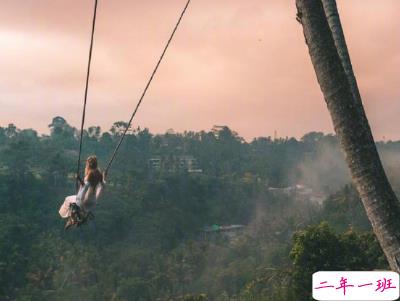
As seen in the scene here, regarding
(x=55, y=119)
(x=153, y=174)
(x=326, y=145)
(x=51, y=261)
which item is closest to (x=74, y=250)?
(x=51, y=261)

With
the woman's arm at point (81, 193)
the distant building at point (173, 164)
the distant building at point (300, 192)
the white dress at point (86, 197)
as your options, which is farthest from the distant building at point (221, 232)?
the woman's arm at point (81, 193)

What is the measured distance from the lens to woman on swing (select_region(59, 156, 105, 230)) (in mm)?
10656

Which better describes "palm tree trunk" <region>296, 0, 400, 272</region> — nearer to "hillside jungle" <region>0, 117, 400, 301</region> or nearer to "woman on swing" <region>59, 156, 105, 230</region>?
"woman on swing" <region>59, 156, 105, 230</region>

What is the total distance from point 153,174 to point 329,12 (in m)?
95.5

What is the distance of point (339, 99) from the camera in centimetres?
575

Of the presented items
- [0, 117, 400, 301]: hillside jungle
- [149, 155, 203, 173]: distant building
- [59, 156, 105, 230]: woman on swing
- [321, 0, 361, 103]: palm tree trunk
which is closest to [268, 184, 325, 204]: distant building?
[0, 117, 400, 301]: hillside jungle

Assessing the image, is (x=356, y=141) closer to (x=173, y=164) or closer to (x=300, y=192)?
(x=173, y=164)

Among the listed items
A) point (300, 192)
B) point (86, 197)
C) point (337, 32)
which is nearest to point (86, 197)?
point (86, 197)

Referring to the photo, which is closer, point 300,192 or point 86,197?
point 86,197

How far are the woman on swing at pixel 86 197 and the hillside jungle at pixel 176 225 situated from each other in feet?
59.3

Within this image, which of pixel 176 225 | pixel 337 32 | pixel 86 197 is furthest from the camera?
pixel 176 225

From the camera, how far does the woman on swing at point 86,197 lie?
1066 centimetres

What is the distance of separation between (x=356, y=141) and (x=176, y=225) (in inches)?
3217

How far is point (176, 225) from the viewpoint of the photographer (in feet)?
284
